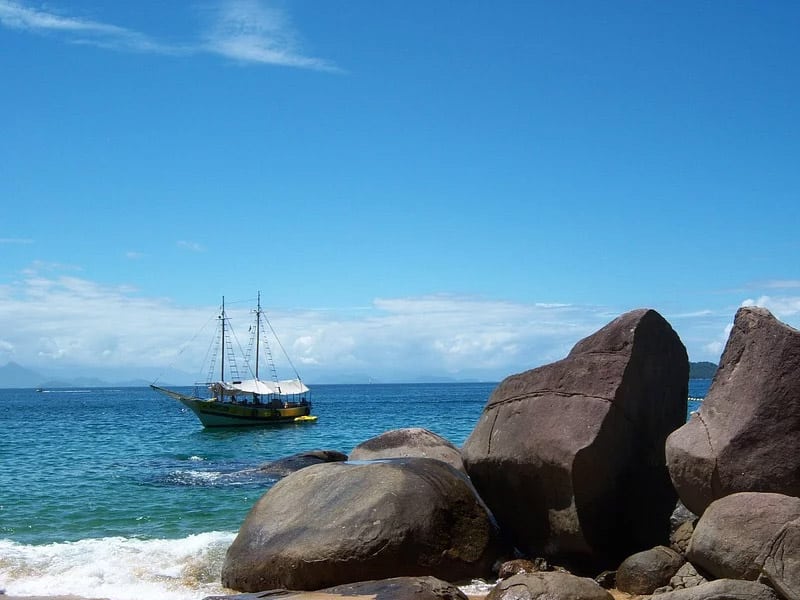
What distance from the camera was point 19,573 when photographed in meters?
13.6

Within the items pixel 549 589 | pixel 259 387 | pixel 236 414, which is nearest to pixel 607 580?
pixel 549 589

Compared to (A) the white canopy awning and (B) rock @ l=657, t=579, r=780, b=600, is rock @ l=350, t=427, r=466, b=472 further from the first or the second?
(A) the white canopy awning

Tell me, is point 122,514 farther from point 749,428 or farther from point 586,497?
point 749,428

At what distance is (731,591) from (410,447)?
29.7 feet

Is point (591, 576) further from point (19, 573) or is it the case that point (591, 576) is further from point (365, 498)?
point (19, 573)

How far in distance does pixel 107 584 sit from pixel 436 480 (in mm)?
5008

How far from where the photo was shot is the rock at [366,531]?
1082 centimetres

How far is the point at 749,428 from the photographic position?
403 inches

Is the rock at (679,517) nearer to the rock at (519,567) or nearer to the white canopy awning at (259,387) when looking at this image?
the rock at (519,567)

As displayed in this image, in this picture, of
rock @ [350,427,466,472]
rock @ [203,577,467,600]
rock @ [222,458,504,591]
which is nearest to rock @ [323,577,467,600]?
rock @ [203,577,467,600]

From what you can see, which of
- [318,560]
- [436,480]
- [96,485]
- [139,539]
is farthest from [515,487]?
[96,485]

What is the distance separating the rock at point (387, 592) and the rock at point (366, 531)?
2.58ft

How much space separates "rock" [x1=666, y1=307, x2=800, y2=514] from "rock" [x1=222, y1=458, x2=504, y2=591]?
8.97 ft

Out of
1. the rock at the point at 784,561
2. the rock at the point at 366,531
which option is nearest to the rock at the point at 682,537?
the rock at the point at 784,561
